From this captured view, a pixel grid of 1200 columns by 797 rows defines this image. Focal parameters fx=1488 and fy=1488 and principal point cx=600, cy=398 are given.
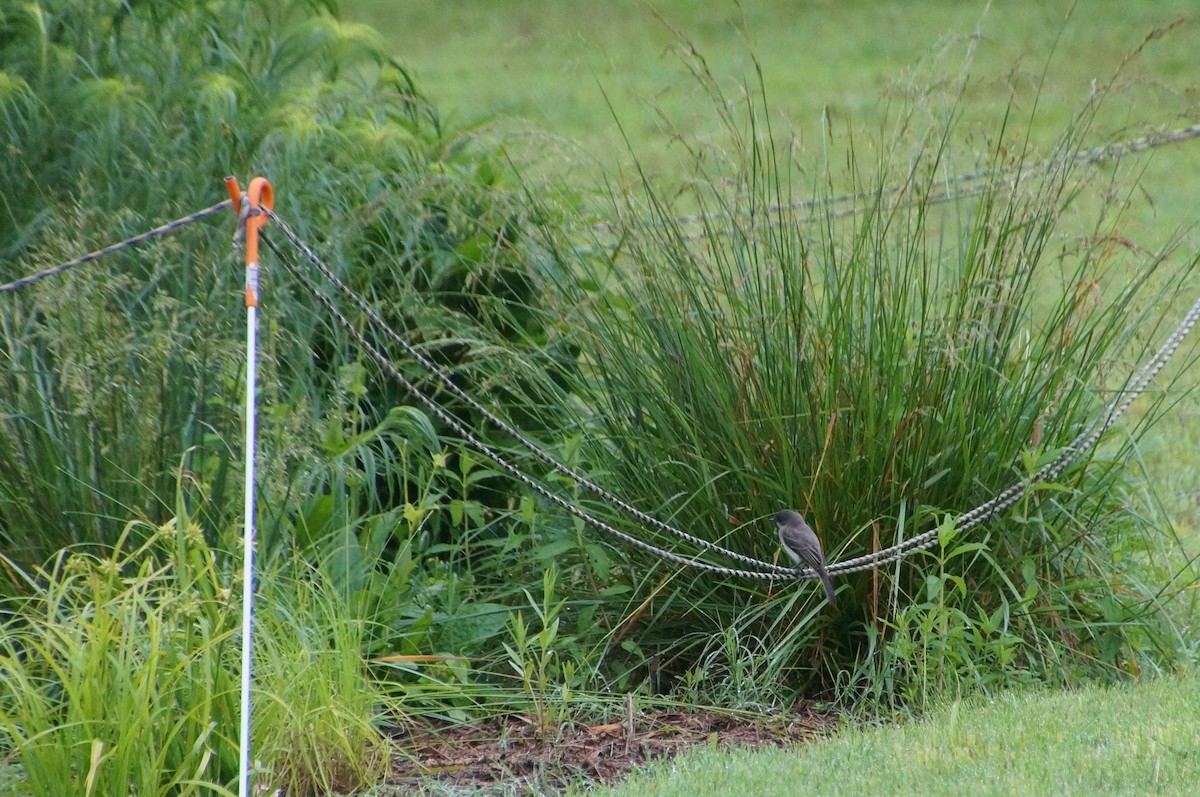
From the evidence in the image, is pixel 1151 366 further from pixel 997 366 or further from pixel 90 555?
pixel 90 555

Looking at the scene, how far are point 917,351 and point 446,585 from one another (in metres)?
1.72

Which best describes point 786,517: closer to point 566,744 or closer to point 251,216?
point 566,744

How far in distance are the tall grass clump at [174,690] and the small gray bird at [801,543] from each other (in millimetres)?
1303

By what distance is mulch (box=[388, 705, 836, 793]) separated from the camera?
4.02m

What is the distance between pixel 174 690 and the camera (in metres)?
3.59

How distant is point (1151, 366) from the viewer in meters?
4.85

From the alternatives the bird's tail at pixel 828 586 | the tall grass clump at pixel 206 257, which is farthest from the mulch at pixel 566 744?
the tall grass clump at pixel 206 257

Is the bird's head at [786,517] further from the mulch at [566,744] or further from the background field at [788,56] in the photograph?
the background field at [788,56]

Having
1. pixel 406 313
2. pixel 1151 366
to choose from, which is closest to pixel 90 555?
pixel 406 313

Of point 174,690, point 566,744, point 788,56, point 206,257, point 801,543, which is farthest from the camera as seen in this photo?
point 788,56

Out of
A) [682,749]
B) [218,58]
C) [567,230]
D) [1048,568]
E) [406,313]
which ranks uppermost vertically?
[218,58]

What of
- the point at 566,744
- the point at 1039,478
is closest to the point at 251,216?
the point at 566,744

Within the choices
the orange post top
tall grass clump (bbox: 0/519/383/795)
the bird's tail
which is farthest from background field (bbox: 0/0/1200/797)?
the orange post top

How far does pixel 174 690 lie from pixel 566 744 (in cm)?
114
